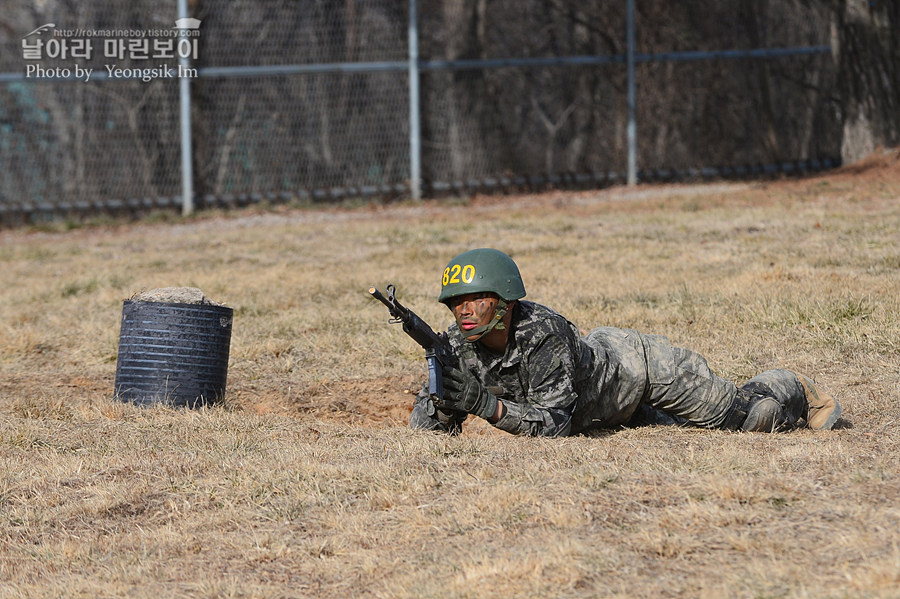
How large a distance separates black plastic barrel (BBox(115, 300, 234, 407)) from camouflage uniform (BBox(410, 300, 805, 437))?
1.59 metres

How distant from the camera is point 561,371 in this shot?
18.2 ft

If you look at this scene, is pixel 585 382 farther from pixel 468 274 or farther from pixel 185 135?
pixel 185 135

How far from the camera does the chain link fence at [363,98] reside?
1617 centimetres

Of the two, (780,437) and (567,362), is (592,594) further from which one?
(780,437)

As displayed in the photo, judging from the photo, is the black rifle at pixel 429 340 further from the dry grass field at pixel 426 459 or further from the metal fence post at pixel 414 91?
the metal fence post at pixel 414 91

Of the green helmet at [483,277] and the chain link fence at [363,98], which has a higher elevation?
the chain link fence at [363,98]

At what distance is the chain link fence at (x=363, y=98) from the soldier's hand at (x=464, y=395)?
11.1m

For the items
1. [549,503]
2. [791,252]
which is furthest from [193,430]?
[791,252]

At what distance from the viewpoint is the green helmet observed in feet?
18.1

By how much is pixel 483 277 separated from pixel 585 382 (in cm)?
83

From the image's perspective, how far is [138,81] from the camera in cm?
1628

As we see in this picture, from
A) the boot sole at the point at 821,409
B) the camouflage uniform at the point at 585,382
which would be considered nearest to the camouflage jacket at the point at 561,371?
the camouflage uniform at the point at 585,382

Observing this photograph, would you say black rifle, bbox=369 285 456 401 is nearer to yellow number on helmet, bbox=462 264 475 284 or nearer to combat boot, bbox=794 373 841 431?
yellow number on helmet, bbox=462 264 475 284

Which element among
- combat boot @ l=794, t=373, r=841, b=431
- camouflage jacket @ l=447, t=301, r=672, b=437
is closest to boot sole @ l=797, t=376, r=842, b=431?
combat boot @ l=794, t=373, r=841, b=431
